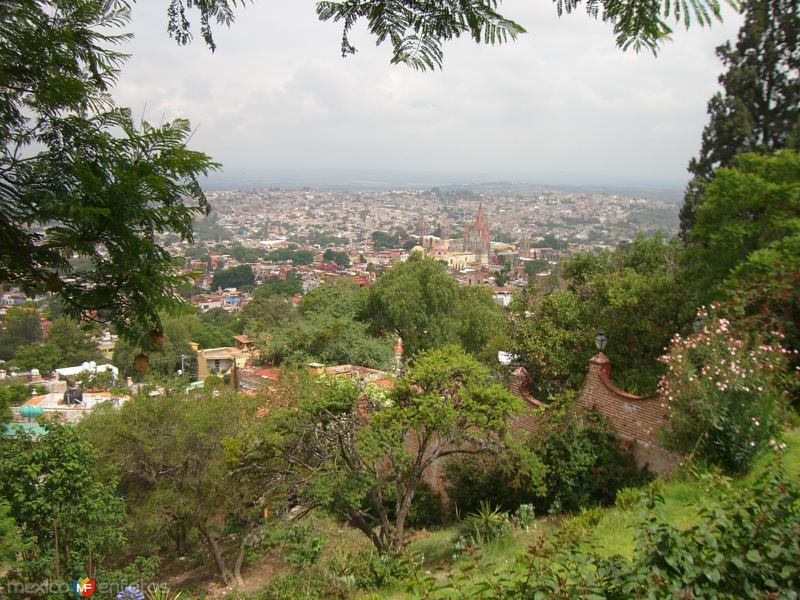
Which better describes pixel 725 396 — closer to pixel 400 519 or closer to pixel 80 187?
pixel 400 519

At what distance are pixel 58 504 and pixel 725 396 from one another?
711 cm

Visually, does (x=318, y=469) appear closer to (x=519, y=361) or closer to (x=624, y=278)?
(x=519, y=361)

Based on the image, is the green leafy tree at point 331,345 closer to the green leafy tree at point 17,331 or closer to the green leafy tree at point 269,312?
the green leafy tree at point 269,312

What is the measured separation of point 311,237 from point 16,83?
12575 centimetres

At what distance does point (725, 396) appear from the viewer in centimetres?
508

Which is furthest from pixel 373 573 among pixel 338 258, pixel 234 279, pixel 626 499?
pixel 338 258

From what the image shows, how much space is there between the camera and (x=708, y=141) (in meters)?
15.9

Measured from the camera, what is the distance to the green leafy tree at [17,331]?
3447cm

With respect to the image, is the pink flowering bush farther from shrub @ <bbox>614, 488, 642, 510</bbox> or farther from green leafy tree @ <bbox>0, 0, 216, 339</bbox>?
green leafy tree @ <bbox>0, 0, 216, 339</bbox>

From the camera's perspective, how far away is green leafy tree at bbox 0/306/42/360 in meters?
34.5

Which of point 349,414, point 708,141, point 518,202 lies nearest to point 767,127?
point 708,141

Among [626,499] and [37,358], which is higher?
[626,499]

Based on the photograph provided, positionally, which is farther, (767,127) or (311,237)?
(311,237)

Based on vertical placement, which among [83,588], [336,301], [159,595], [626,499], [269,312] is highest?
[626,499]
